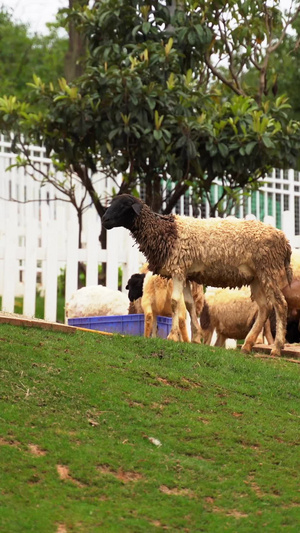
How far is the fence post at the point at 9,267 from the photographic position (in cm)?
1275

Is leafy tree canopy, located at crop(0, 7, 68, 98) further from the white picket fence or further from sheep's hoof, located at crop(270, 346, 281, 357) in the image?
sheep's hoof, located at crop(270, 346, 281, 357)

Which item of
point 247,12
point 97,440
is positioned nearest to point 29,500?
point 97,440

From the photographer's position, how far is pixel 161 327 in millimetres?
10672

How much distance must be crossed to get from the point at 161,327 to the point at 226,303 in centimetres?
93

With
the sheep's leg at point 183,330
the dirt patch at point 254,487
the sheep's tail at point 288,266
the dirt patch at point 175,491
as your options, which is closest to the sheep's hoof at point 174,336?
the sheep's leg at point 183,330

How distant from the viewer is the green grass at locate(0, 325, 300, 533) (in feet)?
18.0

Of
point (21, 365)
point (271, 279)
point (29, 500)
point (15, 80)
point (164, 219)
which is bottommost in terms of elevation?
point (29, 500)

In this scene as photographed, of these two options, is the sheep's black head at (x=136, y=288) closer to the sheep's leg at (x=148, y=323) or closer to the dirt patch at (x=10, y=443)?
the sheep's leg at (x=148, y=323)

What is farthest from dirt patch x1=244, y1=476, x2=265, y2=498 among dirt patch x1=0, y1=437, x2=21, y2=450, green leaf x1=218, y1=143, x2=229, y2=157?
green leaf x1=218, y1=143, x2=229, y2=157

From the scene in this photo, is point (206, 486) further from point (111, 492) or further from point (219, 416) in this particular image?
point (219, 416)

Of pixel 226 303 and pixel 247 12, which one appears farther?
pixel 247 12

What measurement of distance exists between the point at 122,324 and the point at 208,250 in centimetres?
175

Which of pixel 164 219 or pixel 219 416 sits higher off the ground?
pixel 164 219

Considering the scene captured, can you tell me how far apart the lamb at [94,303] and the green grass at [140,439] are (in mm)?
2877
